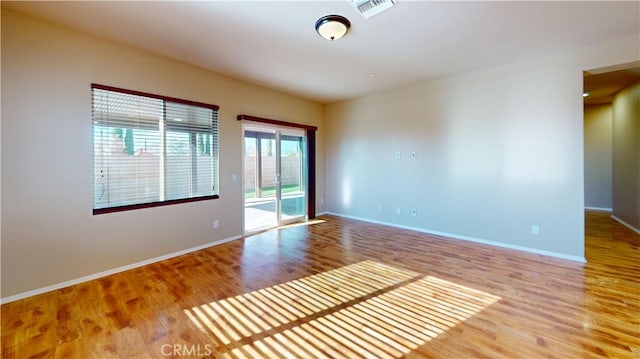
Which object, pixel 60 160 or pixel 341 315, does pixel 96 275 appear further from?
pixel 341 315

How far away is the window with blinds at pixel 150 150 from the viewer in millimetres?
3100

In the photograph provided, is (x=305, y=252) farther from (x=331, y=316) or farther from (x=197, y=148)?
(x=197, y=148)

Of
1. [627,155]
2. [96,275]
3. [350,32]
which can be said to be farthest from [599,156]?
[96,275]

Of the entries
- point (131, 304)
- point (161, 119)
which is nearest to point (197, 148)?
point (161, 119)

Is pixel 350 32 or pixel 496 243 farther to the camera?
pixel 496 243

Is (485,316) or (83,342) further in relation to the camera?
(485,316)

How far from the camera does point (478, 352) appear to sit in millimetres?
1785

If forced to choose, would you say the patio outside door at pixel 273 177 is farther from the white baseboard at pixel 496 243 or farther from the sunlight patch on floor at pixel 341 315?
the sunlight patch on floor at pixel 341 315

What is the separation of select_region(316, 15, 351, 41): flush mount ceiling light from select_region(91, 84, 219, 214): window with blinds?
2292 millimetres

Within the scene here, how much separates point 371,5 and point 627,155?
20.1ft

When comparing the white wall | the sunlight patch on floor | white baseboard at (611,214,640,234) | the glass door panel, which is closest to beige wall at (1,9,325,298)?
the sunlight patch on floor

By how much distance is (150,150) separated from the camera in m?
3.50

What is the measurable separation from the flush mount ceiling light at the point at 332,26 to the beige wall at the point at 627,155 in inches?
218

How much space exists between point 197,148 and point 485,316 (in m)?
4.18
